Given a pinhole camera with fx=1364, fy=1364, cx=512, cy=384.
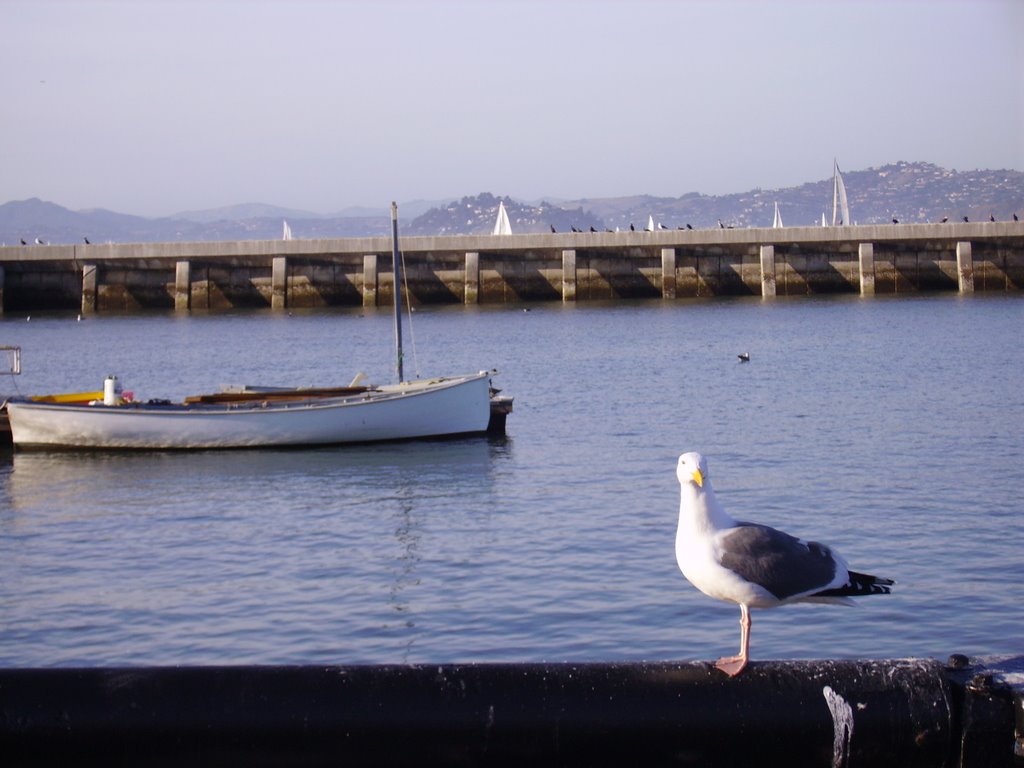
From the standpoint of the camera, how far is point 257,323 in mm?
65500

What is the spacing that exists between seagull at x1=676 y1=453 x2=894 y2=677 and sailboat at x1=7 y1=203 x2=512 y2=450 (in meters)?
20.5

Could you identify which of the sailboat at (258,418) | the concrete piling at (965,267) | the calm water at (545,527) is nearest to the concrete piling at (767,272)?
the concrete piling at (965,267)

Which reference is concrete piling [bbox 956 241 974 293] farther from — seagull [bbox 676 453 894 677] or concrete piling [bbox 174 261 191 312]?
seagull [bbox 676 453 894 677]

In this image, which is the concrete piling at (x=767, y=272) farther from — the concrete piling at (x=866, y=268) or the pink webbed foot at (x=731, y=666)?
the pink webbed foot at (x=731, y=666)

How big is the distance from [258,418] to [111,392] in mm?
3450

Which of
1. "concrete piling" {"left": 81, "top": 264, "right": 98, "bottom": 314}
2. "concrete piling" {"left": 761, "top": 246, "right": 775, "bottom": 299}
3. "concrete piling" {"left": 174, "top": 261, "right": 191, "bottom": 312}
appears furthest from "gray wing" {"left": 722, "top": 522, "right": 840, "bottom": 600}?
"concrete piling" {"left": 81, "top": 264, "right": 98, "bottom": 314}

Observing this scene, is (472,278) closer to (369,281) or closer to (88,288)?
(369,281)

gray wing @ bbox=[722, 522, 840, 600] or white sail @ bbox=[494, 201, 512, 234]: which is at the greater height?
white sail @ bbox=[494, 201, 512, 234]

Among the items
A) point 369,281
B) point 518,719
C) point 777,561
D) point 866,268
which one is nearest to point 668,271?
point 866,268

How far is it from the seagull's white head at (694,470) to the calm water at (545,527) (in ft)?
20.0

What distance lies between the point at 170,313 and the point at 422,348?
25693 mm

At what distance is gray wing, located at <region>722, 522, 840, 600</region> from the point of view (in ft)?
19.6

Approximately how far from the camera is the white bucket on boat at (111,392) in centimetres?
2736

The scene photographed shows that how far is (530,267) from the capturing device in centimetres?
7444
